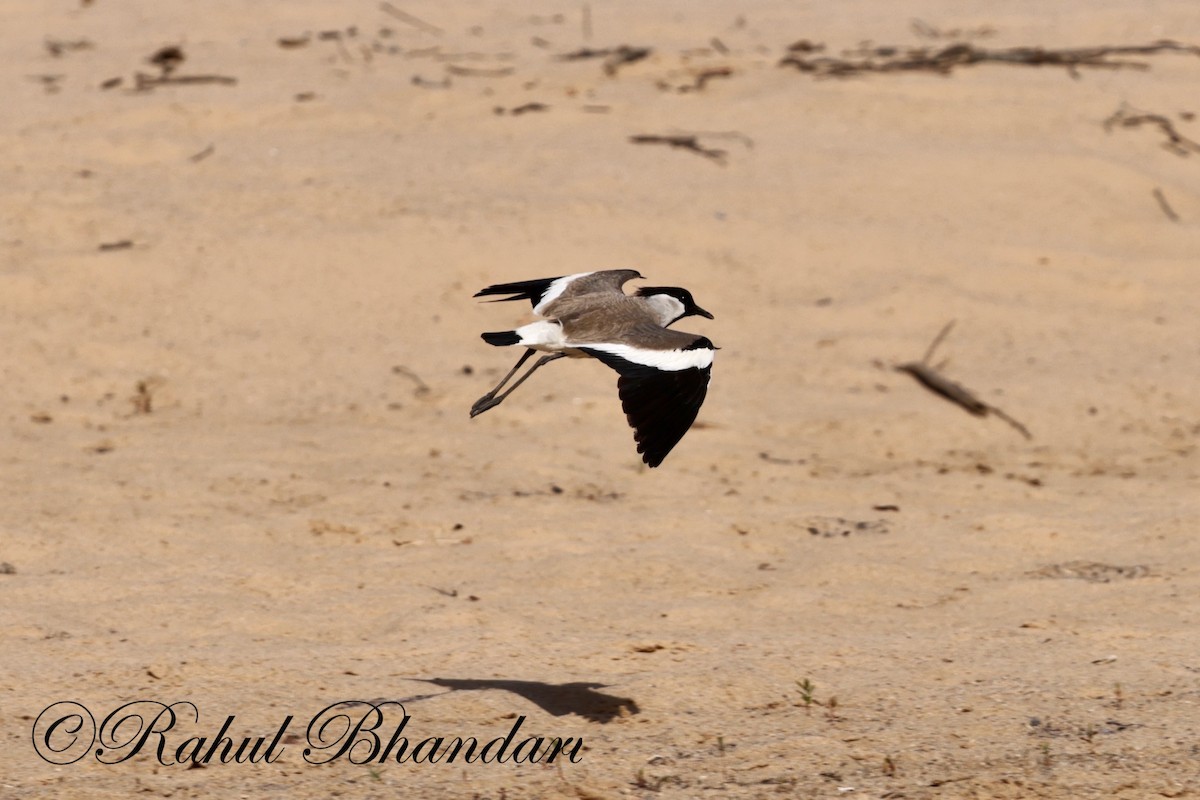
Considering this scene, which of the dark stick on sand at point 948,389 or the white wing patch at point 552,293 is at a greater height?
the white wing patch at point 552,293

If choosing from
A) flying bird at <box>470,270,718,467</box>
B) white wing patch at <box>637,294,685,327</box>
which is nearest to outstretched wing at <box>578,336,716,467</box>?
flying bird at <box>470,270,718,467</box>

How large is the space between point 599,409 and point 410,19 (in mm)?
6379

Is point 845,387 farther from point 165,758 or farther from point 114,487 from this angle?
point 165,758

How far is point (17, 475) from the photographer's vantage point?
6.42 metres

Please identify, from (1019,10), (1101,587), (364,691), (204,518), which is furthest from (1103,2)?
(364,691)

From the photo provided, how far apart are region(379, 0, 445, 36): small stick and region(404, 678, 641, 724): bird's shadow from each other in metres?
8.79

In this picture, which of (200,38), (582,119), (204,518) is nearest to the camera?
(204,518)

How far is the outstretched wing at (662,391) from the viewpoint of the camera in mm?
4367

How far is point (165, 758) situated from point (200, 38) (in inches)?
355

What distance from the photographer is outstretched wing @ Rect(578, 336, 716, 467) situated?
4.37m

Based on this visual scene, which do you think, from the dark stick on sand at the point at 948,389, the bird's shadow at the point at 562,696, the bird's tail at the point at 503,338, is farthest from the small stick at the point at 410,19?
the bird's shadow at the point at 562,696

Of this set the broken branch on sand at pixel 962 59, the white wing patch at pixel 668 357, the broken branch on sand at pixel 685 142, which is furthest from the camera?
the broken branch on sand at pixel 962 59

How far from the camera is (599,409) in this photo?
7.53 meters

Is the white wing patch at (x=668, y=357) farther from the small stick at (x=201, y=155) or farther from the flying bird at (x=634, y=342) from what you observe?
the small stick at (x=201, y=155)
